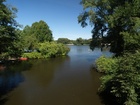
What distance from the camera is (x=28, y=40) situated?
5116 centimetres

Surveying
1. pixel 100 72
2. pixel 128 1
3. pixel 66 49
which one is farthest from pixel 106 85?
pixel 66 49

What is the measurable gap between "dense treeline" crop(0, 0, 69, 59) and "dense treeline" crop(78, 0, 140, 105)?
10.3 meters

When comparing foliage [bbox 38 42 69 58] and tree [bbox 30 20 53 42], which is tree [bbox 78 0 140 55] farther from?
tree [bbox 30 20 53 42]

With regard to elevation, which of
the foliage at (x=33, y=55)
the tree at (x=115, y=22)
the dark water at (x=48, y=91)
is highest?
the tree at (x=115, y=22)

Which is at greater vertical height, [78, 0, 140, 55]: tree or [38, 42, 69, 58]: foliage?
[78, 0, 140, 55]: tree

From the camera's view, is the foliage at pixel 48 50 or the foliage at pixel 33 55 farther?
the foliage at pixel 48 50

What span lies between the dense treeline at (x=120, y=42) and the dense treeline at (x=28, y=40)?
10298 mm

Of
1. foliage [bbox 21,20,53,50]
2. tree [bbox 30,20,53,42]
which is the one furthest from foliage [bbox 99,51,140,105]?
tree [bbox 30,20,53,42]

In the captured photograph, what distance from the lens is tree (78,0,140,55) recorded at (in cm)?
1477

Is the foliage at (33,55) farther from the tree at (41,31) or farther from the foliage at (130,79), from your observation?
the foliage at (130,79)

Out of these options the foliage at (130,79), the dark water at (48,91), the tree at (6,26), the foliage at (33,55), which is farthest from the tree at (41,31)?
the foliage at (130,79)

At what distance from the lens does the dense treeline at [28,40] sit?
1806 cm

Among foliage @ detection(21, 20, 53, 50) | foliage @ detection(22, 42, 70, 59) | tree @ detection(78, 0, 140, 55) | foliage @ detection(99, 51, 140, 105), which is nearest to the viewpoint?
foliage @ detection(99, 51, 140, 105)

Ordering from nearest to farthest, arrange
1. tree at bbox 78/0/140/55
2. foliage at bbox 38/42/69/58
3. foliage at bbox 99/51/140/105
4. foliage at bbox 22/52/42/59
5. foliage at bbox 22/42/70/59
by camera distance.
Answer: foliage at bbox 99/51/140/105 < tree at bbox 78/0/140/55 < foliage at bbox 22/52/42/59 < foliage at bbox 22/42/70/59 < foliage at bbox 38/42/69/58
